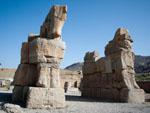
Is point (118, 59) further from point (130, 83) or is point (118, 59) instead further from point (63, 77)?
point (63, 77)

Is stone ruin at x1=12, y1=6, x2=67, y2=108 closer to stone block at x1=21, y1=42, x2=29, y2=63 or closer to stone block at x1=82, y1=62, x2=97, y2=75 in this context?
stone block at x1=21, y1=42, x2=29, y2=63

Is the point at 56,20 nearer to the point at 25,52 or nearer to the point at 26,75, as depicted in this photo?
the point at 25,52

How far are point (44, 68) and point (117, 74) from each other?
4.77 meters

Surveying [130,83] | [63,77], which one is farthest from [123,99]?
[63,77]

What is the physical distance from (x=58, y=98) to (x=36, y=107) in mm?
771

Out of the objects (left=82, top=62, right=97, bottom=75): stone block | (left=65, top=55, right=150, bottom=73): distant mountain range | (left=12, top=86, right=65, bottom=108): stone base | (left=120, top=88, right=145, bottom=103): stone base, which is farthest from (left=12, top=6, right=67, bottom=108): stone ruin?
(left=65, top=55, right=150, bottom=73): distant mountain range

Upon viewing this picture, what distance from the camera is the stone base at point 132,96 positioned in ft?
33.8

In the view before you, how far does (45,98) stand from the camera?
289 inches

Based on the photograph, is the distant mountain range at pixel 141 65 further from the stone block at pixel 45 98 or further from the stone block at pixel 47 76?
the stone block at pixel 45 98

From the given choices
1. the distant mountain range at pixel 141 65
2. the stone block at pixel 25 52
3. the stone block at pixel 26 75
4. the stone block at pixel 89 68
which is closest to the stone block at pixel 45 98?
the stone block at pixel 26 75

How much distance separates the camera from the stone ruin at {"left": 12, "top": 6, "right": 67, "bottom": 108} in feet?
24.1

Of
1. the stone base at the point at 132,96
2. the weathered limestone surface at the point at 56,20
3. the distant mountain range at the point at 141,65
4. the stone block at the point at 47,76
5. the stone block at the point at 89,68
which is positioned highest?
the distant mountain range at the point at 141,65

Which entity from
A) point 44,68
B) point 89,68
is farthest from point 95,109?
point 89,68

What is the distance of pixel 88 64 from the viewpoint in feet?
45.6
